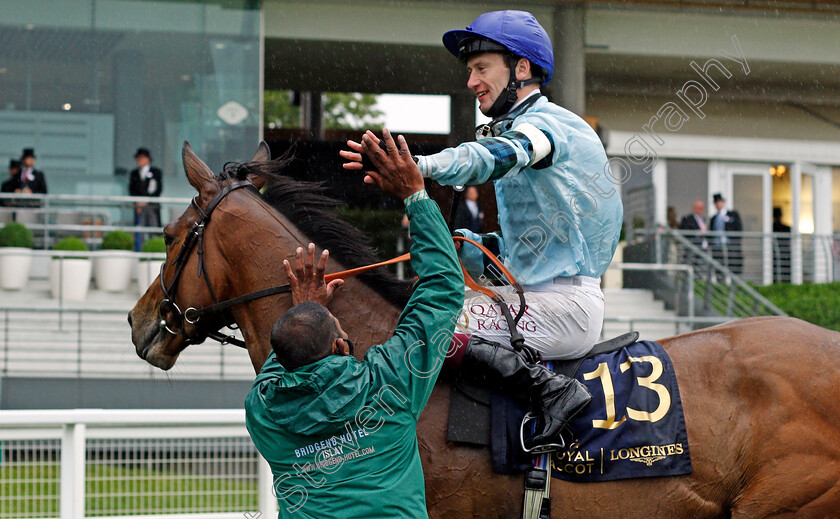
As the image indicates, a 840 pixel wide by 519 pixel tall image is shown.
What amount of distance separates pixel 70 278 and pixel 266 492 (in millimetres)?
7031

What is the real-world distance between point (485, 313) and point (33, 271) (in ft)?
33.1

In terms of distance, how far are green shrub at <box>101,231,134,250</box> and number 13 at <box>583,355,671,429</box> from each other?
9454 mm

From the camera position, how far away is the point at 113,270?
10992 mm

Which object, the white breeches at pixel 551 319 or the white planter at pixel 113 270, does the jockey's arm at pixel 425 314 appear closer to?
the white breeches at pixel 551 319

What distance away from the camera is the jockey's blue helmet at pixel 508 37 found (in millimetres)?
2875

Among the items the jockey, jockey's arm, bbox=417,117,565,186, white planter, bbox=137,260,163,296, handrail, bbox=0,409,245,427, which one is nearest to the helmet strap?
the jockey

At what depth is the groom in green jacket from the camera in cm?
234

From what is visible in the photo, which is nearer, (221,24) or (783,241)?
(221,24)

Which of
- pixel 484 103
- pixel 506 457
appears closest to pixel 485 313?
pixel 506 457

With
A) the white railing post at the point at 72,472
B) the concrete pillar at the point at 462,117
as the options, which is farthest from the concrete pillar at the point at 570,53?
the white railing post at the point at 72,472

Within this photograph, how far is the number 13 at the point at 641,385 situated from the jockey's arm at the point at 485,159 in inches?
30.0

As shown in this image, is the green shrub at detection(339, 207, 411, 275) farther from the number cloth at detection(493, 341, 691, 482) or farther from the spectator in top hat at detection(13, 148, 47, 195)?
the number cloth at detection(493, 341, 691, 482)

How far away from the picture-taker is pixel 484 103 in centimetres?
299

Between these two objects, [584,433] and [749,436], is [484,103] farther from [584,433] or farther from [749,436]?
[749,436]
